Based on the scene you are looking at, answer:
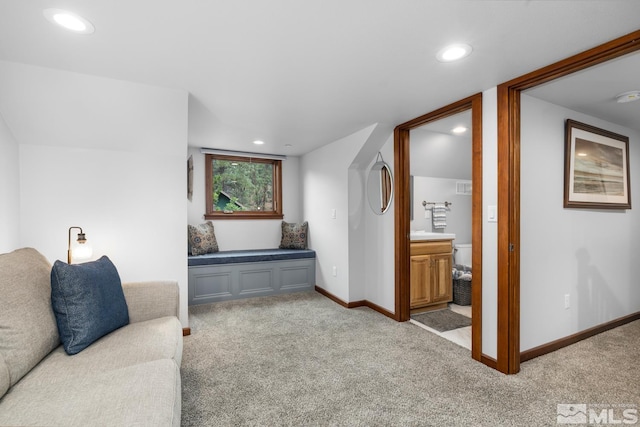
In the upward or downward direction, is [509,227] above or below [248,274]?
above

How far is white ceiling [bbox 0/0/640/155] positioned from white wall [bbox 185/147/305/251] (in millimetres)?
2166

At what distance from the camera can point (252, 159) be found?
16.3 ft

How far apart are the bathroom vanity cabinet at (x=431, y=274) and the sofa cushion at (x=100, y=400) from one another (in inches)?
110

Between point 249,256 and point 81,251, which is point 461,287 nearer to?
point 249,256

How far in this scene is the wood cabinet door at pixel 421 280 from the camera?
3545 millimetres

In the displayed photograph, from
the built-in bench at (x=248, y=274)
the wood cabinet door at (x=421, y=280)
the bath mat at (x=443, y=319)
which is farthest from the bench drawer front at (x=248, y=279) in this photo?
the bath mat at (x=443, y=319)

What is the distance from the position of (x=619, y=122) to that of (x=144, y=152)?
4600mm

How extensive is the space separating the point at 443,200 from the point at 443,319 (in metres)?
1.70

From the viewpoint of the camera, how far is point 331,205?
166 inches

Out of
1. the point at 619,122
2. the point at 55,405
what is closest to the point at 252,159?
the point at 55,405

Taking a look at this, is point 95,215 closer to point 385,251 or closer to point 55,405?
point 55,405

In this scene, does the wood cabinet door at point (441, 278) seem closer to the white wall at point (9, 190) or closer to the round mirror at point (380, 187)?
the round mirror at point (380, 187)

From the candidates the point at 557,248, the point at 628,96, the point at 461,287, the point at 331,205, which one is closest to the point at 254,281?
the point at 331,205

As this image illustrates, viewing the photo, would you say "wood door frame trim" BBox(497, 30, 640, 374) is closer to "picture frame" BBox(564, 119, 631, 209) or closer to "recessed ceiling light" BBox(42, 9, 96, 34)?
"picture frame" BBox(564, 119, 631, 209)
